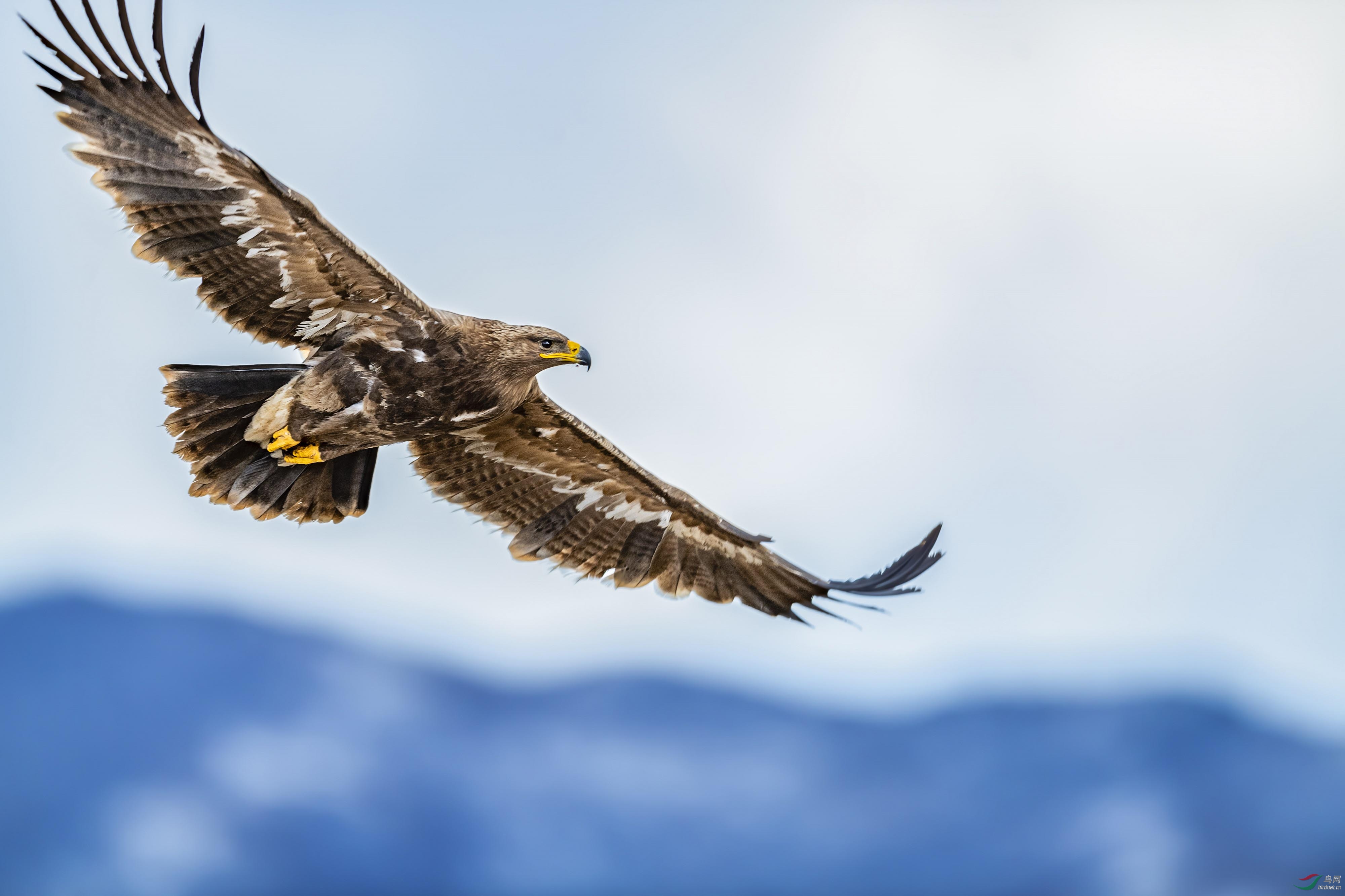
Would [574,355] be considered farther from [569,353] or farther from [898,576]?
[898,576]

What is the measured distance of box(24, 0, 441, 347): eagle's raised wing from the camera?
6.32 m

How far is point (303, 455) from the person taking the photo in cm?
757

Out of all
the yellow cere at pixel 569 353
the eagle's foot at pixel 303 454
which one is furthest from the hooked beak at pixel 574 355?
the eagle's foot at pixel 303 454

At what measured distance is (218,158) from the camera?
6.48 meters

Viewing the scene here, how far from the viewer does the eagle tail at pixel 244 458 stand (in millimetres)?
7359

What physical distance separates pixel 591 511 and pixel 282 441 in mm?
2353

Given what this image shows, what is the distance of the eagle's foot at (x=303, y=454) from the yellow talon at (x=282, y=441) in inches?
1.6

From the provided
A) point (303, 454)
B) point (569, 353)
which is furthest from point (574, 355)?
point (303, 454)

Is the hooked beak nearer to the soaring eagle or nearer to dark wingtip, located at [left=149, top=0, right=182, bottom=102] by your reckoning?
the soaring eagle

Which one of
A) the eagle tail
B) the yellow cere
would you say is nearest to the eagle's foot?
the eagle tail

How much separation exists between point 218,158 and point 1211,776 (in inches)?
1789

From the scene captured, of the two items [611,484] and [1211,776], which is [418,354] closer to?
[611,484]

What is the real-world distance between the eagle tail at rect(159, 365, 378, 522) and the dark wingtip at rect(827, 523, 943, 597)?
3486 mm

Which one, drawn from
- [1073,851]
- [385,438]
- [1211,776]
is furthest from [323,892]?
[385,438]
